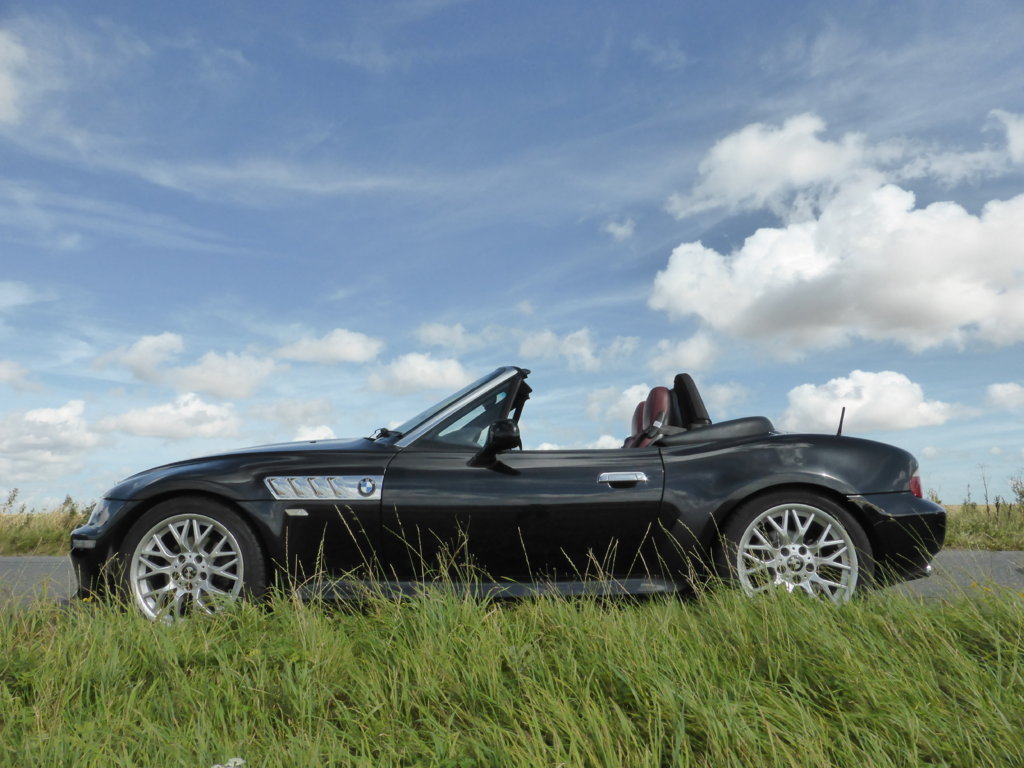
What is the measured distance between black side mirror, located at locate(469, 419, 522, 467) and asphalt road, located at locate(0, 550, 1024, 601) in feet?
6.85

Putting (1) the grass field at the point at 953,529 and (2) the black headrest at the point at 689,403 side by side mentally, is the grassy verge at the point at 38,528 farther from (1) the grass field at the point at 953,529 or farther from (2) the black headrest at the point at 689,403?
(2) the black headrest at the point at 689,403

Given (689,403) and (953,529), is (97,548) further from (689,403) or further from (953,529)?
(953,529)

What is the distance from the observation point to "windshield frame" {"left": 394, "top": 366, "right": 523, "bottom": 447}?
4.86 m

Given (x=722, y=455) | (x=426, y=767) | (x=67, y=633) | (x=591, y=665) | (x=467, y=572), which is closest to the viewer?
(x=426, y=767)

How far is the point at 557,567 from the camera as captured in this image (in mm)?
4516

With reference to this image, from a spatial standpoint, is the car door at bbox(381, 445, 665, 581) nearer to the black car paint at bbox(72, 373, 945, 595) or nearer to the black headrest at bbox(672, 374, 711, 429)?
the black car paint at bbox(72, 373, 945, 595)

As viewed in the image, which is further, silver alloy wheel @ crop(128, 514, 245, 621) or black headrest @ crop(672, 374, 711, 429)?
black headrest @ crop(672, 374, 711, 429)

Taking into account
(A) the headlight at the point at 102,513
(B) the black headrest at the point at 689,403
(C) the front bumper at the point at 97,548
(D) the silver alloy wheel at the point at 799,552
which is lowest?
(D) the silver alloy wheel at the point at 799,552

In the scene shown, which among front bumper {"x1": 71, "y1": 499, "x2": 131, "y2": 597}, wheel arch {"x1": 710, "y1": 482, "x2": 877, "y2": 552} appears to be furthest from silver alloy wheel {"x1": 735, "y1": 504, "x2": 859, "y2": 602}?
front bumper {"x1": 71, "y1": 499, "x2": 131, "y2": 597}

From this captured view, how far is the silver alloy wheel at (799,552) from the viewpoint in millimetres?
4555

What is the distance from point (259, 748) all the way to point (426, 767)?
595mm

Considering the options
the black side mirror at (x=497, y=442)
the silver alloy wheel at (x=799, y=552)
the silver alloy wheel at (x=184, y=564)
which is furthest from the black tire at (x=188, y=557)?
the silver alloy wheel at (x=799, y=552)

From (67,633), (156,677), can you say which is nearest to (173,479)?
(67,633)

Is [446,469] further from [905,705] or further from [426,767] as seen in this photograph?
[905,705]
